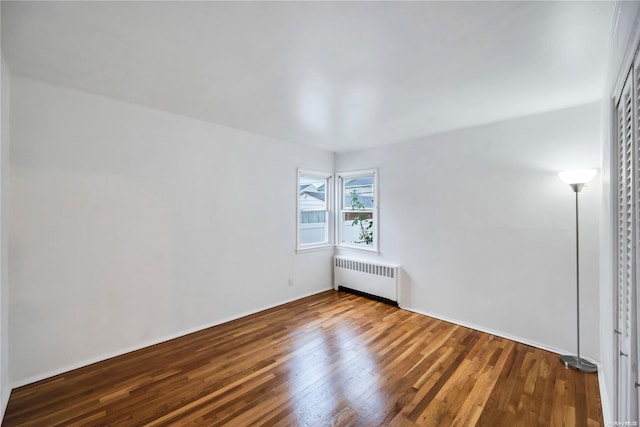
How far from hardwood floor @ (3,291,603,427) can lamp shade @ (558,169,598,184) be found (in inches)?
66.8

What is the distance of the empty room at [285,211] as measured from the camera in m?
1.59

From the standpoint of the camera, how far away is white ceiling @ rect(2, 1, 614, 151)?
145 centimetres

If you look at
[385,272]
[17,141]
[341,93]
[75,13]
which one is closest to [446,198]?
[385,272]

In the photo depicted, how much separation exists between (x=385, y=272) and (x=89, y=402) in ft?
11.4

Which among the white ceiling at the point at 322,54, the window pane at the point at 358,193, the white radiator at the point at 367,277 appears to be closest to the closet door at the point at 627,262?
the white ceiling at the point at 322,54

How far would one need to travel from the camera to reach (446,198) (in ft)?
11.8

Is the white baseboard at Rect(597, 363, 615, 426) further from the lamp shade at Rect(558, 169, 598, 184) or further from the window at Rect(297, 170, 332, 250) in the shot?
the window at Rect(297, 170, 332, 250)

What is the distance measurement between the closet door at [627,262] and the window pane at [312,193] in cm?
352

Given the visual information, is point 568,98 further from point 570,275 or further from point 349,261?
point 349,261

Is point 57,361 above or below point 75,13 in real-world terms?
below

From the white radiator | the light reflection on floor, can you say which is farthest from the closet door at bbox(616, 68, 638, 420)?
the white radiator

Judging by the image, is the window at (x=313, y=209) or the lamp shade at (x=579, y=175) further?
the window at (x=313, y=209)

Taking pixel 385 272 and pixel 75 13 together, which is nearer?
pixel 75 13

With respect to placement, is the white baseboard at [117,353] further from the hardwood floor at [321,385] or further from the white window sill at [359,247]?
the white window sill at [359,247]
